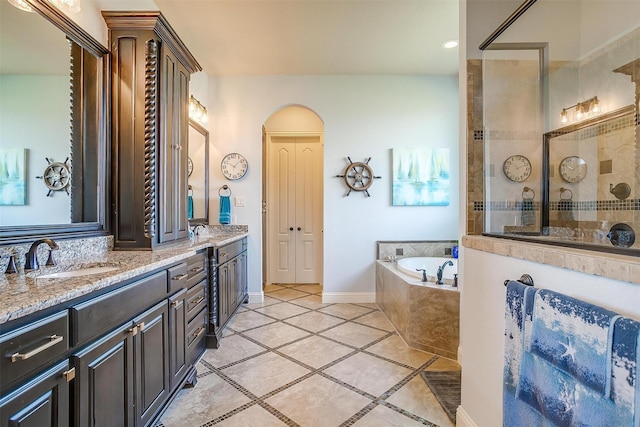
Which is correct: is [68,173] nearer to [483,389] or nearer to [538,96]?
[483,389]

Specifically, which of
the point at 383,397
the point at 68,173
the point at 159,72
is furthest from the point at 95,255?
the point at 383,397

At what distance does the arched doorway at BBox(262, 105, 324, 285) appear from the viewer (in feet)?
15.2

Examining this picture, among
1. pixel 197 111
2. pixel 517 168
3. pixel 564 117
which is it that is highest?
pixel 197 111

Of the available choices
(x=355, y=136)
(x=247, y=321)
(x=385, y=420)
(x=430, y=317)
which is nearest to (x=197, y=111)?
(x=355, y=136)

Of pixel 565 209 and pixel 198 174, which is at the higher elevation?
pixel 198 174

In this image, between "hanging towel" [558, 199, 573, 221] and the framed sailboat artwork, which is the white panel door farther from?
"hanging towel" [558, 199, 573, 221]

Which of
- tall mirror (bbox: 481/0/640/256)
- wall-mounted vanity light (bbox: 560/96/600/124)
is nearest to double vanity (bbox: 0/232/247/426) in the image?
tall mirror (bbox: 481/0/640/256)

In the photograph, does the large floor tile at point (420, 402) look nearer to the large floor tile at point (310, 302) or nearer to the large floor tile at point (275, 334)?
the large floor tile at point (275, 334)

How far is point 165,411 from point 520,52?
10.2 ft

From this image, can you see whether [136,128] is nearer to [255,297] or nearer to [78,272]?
[78,272]

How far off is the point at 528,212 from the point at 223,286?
2.43 m

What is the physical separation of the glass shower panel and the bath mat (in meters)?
A: 1.14

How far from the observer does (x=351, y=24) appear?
103 inches

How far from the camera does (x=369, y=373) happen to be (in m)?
2.03
